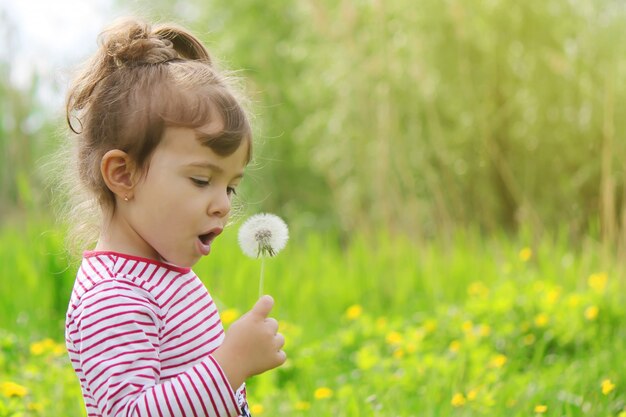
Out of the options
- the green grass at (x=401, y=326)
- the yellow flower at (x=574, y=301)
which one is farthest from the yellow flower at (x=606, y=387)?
the yellow flower at (x=574, y=301)

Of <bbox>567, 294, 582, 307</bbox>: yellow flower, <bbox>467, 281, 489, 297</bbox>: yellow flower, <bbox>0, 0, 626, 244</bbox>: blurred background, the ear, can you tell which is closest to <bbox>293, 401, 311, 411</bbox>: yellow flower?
the ear

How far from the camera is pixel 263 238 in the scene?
160cm

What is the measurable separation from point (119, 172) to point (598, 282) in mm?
2665

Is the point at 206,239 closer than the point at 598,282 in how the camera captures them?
→ Yes

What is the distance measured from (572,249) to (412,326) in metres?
1.85

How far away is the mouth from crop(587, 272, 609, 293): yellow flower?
2427mm

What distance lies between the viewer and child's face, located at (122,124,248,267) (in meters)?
1.49

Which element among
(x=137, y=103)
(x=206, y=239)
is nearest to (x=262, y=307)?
(x=206, y=239)

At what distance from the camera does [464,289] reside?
432cm

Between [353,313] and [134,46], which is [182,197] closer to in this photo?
[134,46]

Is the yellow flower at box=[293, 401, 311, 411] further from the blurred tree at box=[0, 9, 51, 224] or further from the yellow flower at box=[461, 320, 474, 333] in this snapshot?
the blurred tree at box=[0, 9, 51, 224]

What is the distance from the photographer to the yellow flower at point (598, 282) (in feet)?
11.9

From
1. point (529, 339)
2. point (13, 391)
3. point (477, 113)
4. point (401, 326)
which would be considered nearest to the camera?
point (13, 391)

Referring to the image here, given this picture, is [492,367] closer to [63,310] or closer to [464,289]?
[464,289]
